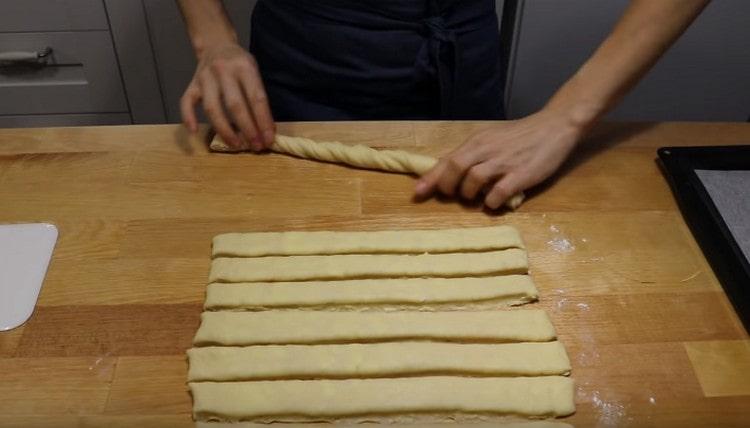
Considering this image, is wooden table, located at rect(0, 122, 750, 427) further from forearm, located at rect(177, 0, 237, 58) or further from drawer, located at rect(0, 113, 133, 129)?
drawer, located at rect(0, 113, 133, 129)

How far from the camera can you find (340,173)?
0.97 metres

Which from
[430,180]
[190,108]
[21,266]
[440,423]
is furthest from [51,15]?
[440,423]

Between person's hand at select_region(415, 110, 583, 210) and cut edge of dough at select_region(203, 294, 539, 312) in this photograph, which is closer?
cut edge of dough at select_region(203, 294, 539, 312)

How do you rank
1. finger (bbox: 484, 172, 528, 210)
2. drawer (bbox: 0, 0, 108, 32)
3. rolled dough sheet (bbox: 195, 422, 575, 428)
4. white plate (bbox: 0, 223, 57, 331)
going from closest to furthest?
rolled dough sheet (bbox: 195, 422, 575, 428)
white plate (bbox: 0, 223, 57, 331)
finger (bbox: 484, 172, 528, 210)
drawer (bbox: 0, 0, 108, 32)

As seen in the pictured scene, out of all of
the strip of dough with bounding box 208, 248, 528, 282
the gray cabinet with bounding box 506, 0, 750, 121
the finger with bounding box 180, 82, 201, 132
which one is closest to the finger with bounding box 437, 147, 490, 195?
the strip of dough with bounding box 208, 248, 528, 282

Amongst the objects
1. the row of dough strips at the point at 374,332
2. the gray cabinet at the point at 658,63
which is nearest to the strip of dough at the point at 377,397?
the row of dough strips at the point at 374,332

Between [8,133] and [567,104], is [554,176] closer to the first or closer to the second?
[567,104]

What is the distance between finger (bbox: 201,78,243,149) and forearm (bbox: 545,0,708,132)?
47 centimetres

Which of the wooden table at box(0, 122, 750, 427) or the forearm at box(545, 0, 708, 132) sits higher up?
the forearm at box(545, 0, 708, 132)

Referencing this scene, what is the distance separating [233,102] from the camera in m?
0.97

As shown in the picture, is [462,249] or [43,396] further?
[462,249]

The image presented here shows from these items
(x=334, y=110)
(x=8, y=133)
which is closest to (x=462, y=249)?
(x=334, y=110)

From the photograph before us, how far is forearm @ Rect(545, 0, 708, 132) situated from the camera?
2.99ft

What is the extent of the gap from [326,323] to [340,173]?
29 centimetres
